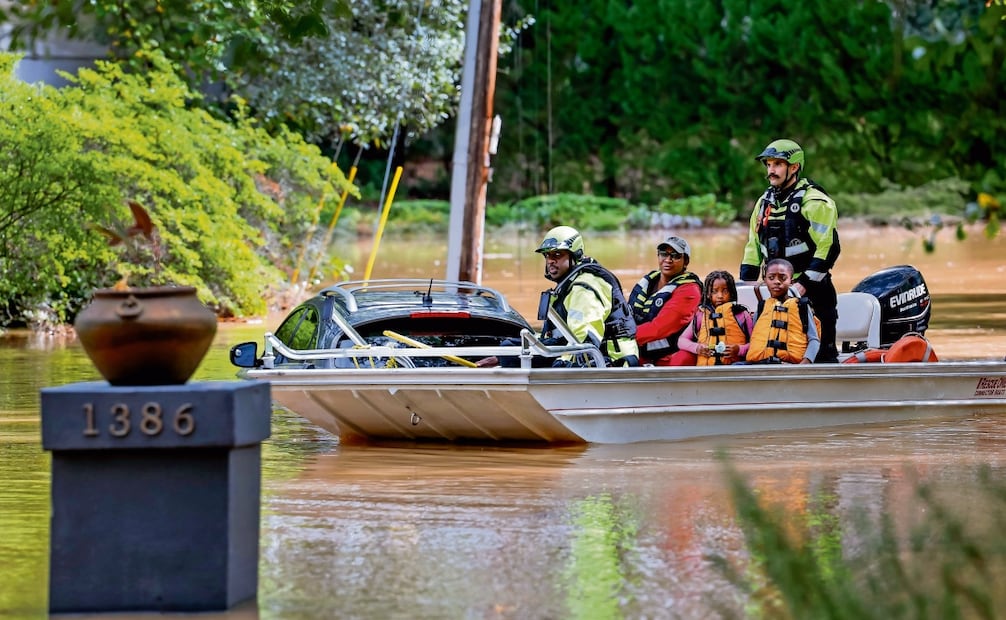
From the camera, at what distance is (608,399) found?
13617 millimetres

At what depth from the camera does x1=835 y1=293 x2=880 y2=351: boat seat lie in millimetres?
16016

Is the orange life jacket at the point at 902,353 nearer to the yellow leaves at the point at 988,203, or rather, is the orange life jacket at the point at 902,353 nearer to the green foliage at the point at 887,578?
the green foliage at the point at 887,578

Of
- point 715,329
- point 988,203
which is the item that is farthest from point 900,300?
point 988,203

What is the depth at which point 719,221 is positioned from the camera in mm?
52312

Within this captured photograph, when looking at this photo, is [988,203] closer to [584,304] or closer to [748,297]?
[584,304]

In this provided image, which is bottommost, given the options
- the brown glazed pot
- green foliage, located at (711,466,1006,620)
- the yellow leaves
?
green foliage, located at (711,466,1006,620)

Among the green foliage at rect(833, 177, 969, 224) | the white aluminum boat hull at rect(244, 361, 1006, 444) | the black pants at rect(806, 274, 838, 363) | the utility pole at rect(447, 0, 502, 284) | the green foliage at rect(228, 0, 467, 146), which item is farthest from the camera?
the green foliage at rect(833, 177, 969, 224)

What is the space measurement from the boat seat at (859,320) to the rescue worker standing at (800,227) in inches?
40.9

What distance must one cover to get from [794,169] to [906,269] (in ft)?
5.86

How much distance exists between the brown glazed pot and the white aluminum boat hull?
4.62 m

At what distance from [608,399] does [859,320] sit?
3.23m

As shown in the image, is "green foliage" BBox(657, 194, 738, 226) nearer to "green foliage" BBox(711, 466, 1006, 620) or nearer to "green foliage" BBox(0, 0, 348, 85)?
"green foliage" BBox(0, 0, 348, 85)

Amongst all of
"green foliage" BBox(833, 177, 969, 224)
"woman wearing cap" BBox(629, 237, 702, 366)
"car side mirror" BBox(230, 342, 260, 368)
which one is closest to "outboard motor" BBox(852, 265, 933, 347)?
"woman wearing cap" BBox(629, 237, 702, 366)

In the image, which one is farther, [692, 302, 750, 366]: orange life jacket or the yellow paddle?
[692, 302, 750, 366]: orange life jacket
